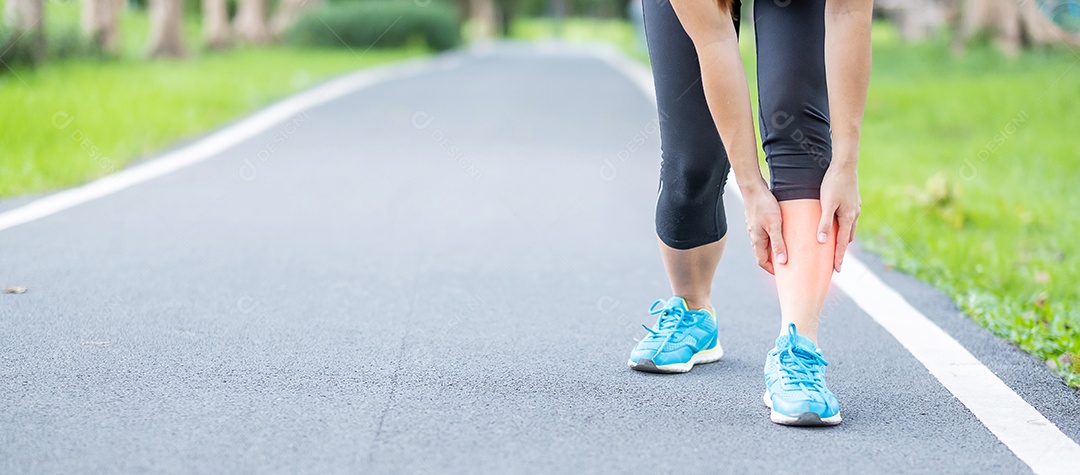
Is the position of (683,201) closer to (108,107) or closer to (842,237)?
(842,237)

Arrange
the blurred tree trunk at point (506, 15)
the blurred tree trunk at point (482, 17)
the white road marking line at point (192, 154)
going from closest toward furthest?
the white road marking line at point (192, 154)
the blurred tree trunk at point (482, 17)
the blurred tree trunk at point (506, 15)

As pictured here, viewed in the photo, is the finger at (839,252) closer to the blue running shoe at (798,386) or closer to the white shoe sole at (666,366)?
the blue running shoe at (798,386)

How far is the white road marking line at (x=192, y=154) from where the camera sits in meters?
5.82

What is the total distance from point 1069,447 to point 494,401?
4.26ft

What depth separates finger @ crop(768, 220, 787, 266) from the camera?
2828 millimetres

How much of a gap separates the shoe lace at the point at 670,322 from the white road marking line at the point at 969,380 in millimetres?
691

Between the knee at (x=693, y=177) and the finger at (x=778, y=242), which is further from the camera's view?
the knee at (x=693, y=177)

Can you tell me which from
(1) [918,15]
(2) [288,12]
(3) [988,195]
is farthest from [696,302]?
(1) [918,15]

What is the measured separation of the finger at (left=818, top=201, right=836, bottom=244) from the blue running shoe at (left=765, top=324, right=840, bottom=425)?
227 millimetres

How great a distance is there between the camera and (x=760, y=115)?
2938 millimetres

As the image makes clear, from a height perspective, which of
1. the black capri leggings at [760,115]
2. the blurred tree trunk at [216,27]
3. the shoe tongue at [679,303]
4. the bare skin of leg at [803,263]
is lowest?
the blurred tree trunk at [216,27]

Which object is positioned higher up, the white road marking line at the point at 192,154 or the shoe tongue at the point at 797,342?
the shoe tongue at the point at 797,342

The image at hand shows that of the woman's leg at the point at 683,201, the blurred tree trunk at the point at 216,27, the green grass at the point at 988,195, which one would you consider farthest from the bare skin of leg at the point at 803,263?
the blurred tree trunk at the point at 216,27

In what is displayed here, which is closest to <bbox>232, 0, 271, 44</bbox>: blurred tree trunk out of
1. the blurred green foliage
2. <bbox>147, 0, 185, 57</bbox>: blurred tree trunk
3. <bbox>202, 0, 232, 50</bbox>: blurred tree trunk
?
the blurred green foliage
